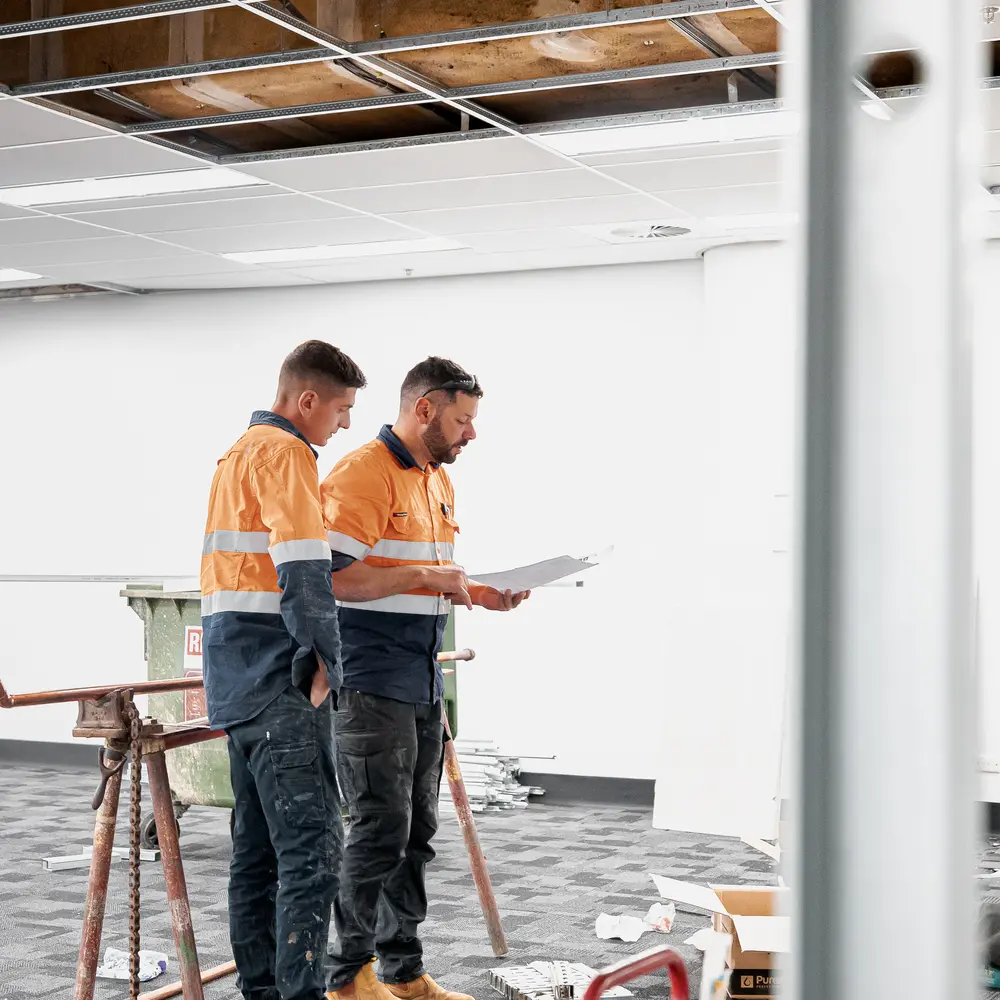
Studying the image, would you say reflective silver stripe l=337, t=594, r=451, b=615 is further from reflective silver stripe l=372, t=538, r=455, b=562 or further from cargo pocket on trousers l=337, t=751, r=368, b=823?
cargo pocket on trousers l=337, t=751, r=368, b=823

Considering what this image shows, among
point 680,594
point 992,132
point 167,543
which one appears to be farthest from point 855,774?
point 167,543

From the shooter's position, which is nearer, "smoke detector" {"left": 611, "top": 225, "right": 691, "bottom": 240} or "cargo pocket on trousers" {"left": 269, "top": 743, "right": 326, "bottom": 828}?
"cargo pocket on trousers" {"left": 269, "top": 743, "right": 326, "bottom": 828}

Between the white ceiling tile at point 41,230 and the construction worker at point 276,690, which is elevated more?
the white ceiling tile at point 41,230

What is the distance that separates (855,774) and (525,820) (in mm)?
6240

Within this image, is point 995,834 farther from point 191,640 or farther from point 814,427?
point 814,427

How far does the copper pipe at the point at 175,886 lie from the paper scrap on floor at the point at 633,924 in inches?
64.1

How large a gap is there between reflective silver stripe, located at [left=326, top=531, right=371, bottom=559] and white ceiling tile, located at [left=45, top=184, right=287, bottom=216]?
271 cm

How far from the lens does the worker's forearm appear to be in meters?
3.22

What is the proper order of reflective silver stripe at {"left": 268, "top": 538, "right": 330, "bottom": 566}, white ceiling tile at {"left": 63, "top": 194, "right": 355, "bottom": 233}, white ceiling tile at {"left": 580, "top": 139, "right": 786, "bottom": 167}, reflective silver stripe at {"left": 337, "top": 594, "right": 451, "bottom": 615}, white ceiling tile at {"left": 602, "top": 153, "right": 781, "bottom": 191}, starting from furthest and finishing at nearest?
white ceiling tile at {"left": 63, "top": 194, "right": 355, "bottom": 233}
white ceiling tile at {"left": 602, "top": 153, "right": 781, "bottom": 191}
white ceiling tile at {"left": 580, "top": 139, "right": 786, "bottom": 167}
reflective silver stripe at {"left": 337, "top": 594, "right": 451, "bottom": 615}
reflective silver stripe at {"left": 268, "top": 538, "right": 330, "bottom": 566}

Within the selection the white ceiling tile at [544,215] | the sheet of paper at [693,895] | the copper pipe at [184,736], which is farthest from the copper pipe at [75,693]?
the white ceiling tile at [544,215]

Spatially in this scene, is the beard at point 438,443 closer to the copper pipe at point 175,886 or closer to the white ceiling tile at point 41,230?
the copper pipe at point 175,886

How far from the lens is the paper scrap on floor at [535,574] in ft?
11.2

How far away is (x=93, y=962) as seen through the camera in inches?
117

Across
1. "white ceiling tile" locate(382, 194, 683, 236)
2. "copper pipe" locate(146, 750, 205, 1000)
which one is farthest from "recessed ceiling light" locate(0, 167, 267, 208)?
"copper pipe" locate(146, 750, 205, 1000)
